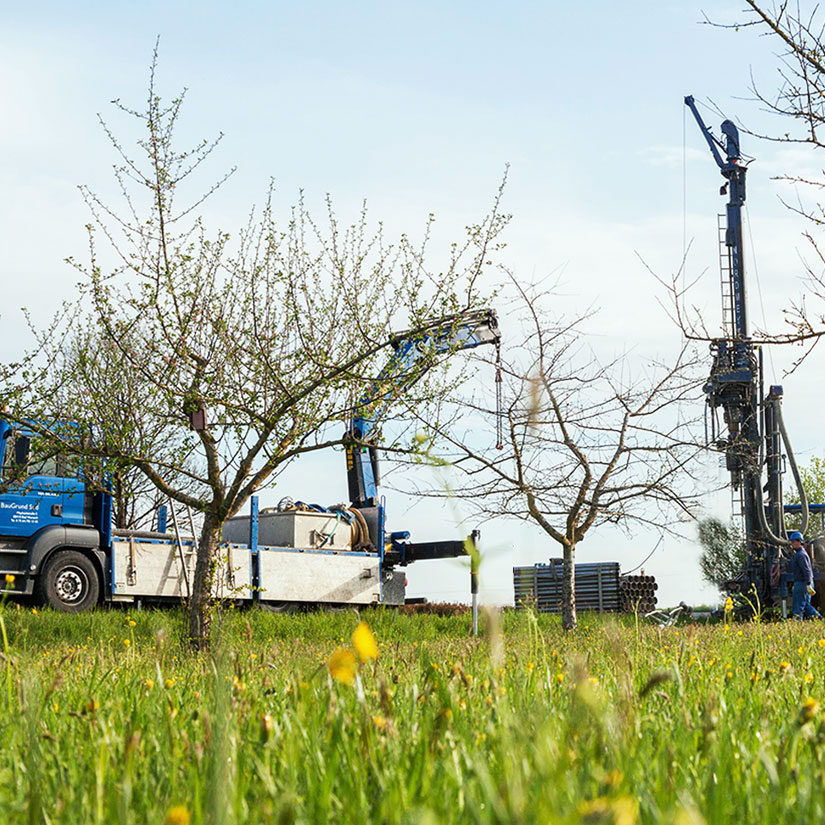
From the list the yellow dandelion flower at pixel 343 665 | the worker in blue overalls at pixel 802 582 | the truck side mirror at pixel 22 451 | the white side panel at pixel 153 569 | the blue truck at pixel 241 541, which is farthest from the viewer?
the worker in blue overalls at pixel 802 582

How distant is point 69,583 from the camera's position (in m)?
17.5

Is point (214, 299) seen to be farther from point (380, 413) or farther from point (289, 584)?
point (289, 584)

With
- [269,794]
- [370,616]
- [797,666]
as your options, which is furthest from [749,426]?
[269,794]

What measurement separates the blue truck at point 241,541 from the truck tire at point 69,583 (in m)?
0.02

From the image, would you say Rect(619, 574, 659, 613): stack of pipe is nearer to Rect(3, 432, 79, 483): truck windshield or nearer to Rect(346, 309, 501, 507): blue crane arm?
Rect(3, 432, 79, 483): truck windshield

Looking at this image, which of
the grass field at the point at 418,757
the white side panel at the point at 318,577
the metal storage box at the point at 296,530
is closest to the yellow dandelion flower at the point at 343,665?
the grass field at the point at 418,757

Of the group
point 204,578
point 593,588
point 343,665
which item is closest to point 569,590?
point 204,578

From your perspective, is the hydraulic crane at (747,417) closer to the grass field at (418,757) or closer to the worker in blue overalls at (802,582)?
the worker in blue overalls at (802,582)

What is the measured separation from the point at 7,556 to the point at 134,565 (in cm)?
223

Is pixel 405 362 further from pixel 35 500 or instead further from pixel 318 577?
pixel 318 577

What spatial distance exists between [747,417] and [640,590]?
7774mm

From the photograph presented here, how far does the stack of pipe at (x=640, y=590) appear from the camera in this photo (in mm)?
28688

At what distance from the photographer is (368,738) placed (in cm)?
208

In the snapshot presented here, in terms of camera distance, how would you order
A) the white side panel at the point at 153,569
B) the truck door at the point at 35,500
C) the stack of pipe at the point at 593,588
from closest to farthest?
the truck door at the point at 35,500
the white side panel at the point at 153,569
the stack of pipe at the point at 593,588
